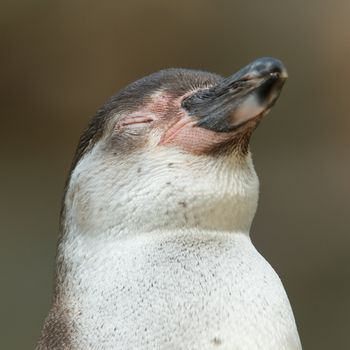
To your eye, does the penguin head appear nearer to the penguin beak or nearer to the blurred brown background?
the penguin beak

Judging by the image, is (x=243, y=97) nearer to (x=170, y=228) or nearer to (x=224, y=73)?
(x=170, y=228)

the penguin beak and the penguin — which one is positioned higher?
the penguin beak

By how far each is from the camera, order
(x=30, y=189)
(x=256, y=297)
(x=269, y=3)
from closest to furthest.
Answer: (x=256, y=297), (x=269, y=3), (x=30, y=189)

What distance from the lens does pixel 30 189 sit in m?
3.73

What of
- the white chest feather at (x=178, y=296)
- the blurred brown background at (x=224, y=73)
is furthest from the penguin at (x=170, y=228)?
the blurred brown background at (x=224, y=73)

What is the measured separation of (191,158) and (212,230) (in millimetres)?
109

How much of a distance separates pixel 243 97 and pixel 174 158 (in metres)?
0.13

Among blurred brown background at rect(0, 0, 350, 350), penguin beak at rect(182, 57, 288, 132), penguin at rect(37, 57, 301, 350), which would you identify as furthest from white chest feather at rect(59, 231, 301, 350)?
blurred brown background at rect(0, 0, 350, 350)

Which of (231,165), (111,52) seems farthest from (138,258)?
(111,52)

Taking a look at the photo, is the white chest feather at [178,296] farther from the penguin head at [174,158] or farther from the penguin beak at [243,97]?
the penguin beak at [243,97]

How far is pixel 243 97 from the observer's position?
139cm

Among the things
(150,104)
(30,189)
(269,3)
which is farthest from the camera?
(30,189)

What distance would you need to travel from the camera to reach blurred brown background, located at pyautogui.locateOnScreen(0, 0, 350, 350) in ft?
11.5

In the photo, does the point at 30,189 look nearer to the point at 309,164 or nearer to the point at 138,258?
the point at 309,164
